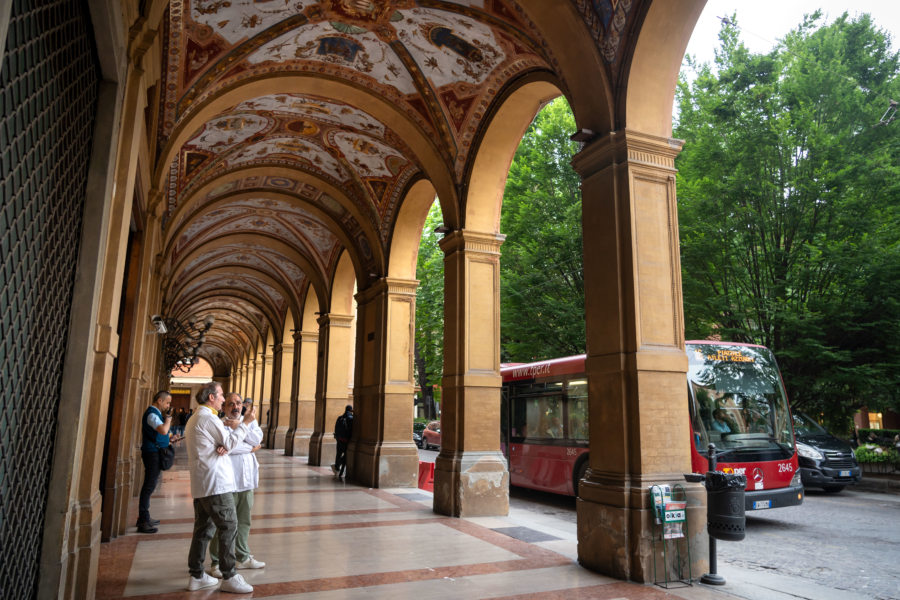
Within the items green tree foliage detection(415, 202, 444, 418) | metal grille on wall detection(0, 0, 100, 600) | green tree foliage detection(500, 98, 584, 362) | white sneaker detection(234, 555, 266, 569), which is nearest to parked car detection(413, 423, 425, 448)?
green tree foliage detection(415, 202, 444, 418)

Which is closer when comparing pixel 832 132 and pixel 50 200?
pixel 50 200

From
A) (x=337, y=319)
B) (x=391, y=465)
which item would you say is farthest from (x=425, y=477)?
(x=337, y=319)

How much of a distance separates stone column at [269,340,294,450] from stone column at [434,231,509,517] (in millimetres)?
15503

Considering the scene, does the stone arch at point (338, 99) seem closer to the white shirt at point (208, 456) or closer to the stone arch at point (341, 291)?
the white shirt at point (208, 456)

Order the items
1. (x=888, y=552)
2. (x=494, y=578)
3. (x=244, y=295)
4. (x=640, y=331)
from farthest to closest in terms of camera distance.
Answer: (x=244, y=295) → (x=888, y=552) → (x=640, y=331) → (x=494, y=578)

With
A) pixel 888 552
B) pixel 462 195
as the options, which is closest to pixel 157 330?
pixel 462 195

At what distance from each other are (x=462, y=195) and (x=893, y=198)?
399 inches

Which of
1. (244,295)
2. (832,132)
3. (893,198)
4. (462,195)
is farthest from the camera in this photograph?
(244,295)

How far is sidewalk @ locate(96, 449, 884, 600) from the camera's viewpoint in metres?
4.87

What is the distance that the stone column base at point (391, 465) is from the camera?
11.9 m

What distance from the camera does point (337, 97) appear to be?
1002 cm

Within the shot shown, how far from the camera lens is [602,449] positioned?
232 inches

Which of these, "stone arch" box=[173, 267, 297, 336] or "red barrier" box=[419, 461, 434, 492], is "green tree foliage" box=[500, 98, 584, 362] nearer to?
"red barrier" box=[419, 461, 434, 492]

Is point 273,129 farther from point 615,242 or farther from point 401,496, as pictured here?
point 615,242
